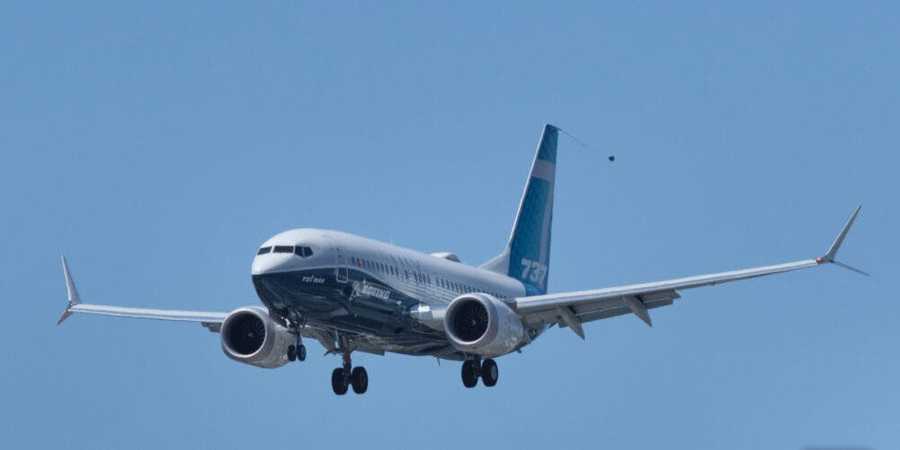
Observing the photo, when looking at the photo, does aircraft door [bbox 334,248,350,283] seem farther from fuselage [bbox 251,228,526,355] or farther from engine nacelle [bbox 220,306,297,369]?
engine nacelle [bbox 220,306,297,369]

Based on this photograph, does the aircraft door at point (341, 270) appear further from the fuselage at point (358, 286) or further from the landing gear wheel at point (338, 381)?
the landing gear wheel at point (338, 381)

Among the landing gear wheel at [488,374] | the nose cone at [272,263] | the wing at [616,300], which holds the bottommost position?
the landing gear wheel at [488,374]

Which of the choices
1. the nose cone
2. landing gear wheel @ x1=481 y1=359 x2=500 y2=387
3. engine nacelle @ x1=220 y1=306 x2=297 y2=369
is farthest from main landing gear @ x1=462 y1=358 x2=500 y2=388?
the nose cone

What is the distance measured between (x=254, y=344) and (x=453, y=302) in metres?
6.47

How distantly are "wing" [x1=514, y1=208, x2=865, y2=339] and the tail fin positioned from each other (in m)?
7.50

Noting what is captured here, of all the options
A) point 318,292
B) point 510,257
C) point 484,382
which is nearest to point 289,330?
point 318,292

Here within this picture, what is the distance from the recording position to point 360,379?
63.1 metres

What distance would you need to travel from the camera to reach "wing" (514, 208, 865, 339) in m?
58.9

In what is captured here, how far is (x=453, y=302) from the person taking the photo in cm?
6109

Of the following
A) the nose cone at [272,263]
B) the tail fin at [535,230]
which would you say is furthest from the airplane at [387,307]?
the tail fin at [535,230]

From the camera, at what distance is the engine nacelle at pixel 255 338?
202 ft

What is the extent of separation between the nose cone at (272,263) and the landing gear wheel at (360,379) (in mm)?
7544

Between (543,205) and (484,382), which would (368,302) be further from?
(543,205)

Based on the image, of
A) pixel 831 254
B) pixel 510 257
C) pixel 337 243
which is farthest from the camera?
pixel 510 257
